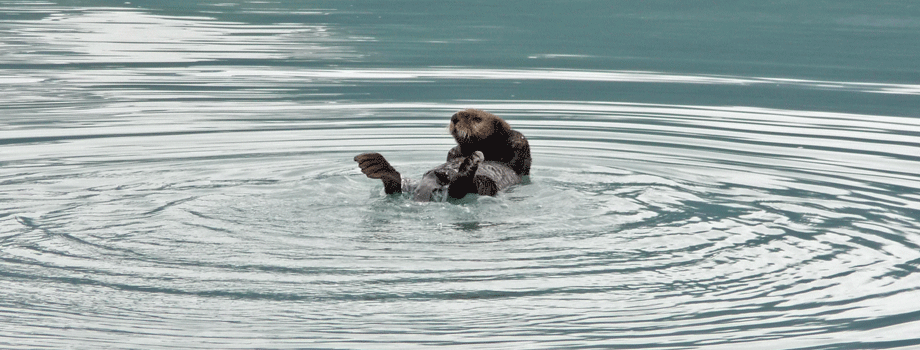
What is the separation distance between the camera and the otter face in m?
6.22

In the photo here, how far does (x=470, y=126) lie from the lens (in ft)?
20.5

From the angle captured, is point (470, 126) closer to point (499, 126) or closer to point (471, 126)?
point (471, 126)

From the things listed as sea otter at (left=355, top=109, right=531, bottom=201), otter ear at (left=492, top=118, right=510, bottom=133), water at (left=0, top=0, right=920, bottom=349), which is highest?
otter ear at (left=492, top=118, right=510, bottom=133)

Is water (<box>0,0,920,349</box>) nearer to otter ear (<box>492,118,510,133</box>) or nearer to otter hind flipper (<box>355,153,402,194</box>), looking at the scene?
otter hind flipper (<box>355,153,402,194</box>)

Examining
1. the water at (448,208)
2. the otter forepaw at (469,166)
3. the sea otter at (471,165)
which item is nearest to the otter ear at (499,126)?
the sea otter at (471,165)

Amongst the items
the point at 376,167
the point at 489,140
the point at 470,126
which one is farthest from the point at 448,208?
the point at 489,140

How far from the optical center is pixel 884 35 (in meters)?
16.7

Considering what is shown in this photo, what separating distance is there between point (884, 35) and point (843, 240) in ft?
42.4

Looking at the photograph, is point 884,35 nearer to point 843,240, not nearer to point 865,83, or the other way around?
point 865,83

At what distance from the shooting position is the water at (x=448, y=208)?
3859 mm

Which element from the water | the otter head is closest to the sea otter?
the otter head

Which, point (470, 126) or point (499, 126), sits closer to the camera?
point (470, 126)

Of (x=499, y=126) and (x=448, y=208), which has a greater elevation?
(x=499, y=126)

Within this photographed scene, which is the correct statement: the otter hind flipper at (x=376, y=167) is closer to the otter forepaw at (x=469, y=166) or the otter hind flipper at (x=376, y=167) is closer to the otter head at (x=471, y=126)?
the otter forepaw at (x=469, y=166)
